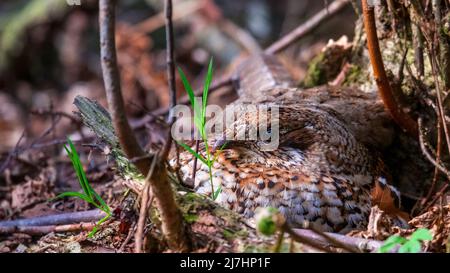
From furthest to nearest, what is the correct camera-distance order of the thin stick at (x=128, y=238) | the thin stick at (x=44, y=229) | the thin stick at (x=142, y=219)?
the thin stick at (x=44, y=229), the thin stick at (x=128, y=238), the thin stick at (x=142, y=219)

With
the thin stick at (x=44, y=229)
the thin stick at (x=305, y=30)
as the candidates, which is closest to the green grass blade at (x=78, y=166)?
the thin stick at (x=44, y=229)

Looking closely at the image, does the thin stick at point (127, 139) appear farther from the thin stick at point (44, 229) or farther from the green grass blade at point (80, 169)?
the thin stick at point (44, 229)

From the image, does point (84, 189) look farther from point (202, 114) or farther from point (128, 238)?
point (202, 114)

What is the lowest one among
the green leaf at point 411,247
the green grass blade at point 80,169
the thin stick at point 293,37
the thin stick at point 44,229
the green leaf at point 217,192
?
the thin stick at point 44,229

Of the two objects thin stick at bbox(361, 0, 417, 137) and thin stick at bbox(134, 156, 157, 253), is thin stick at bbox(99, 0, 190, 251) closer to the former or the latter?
thin stick at bbox(134, 156, 157, 253)

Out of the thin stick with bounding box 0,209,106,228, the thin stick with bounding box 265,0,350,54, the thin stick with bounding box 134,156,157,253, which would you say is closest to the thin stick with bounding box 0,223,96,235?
the thin stick with bounding box 0,209,106,228

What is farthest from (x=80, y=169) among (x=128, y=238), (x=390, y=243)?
(x=390, y=243)

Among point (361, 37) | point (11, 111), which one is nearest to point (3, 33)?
point (11, 111)
